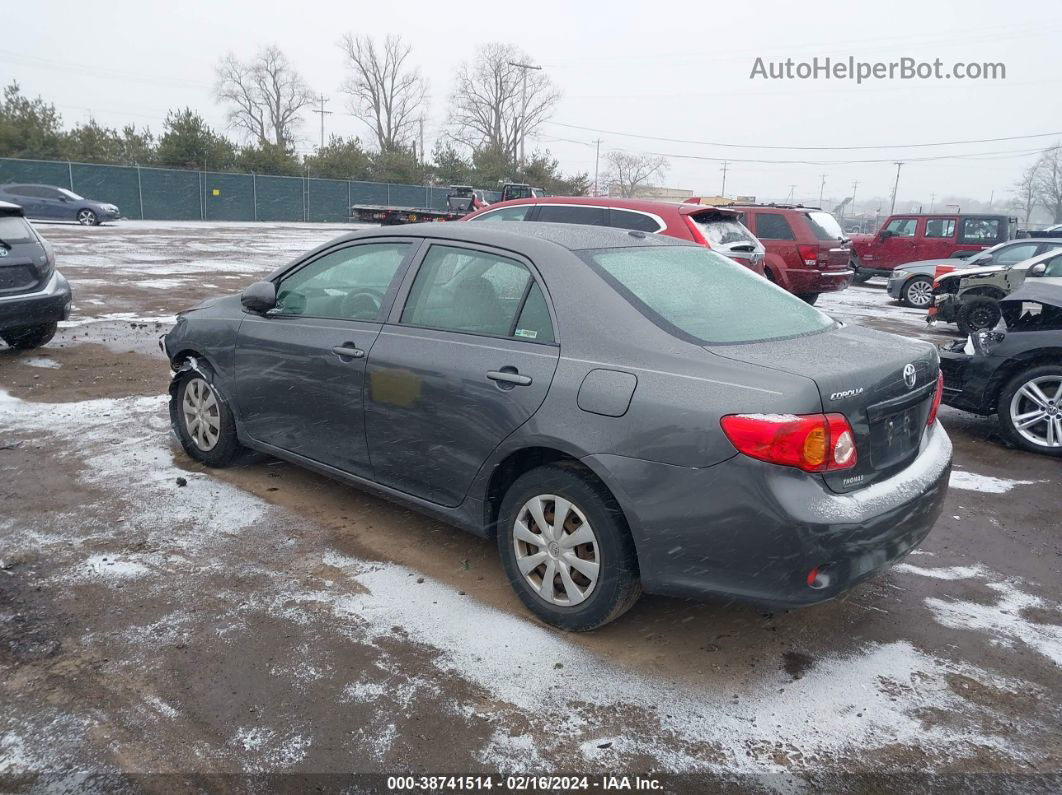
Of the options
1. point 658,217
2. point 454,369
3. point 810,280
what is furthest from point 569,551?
point 810,280

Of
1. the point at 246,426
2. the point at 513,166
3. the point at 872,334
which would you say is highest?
the point at 513,166

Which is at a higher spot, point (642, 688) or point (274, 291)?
point (274, 291)

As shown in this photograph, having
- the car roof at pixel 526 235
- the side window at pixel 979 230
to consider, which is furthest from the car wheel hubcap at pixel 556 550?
the side window at pixel 979 230

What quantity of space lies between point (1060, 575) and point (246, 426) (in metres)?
4.40

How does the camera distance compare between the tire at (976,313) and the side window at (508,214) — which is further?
the tire at (976,313)

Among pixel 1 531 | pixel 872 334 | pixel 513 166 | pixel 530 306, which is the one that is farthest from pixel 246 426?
pixel 513 166

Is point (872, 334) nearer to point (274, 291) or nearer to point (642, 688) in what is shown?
point (642, 688)

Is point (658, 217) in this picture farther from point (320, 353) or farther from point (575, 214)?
point (320, 353)

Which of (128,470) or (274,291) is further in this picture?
(128,470)

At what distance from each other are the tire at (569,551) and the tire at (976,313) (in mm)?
8898

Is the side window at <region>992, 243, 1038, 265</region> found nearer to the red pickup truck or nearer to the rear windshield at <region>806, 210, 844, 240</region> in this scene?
the rear windshield at <region>806, 210, 844, 240</region>

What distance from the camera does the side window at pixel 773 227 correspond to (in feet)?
42.6

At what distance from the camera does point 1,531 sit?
4090 mm

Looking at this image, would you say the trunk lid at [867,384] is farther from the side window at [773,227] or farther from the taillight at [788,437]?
the side window at [773,227]
